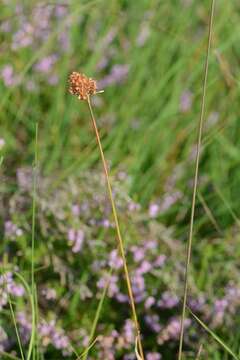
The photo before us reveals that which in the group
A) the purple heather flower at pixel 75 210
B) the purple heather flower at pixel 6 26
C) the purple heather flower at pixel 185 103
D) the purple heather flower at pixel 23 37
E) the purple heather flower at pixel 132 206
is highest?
the purple heather flower at pixel 6 26

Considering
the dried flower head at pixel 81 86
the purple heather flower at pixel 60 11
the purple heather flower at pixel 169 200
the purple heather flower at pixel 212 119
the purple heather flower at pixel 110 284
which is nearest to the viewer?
the dried flower head at pixel 81 86

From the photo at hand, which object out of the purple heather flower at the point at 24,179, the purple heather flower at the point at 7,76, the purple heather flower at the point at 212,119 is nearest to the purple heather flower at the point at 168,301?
the purple heather flower at the point at 24,179

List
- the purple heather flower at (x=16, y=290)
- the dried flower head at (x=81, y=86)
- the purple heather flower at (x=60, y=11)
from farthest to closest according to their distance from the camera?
the purple heather flower at (x=60, y=11)
the purple heather flower at (x=16, y=290)
the dried flower head at (x=81, y=86)

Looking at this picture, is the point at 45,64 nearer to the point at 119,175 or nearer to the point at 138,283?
the point at 119,175

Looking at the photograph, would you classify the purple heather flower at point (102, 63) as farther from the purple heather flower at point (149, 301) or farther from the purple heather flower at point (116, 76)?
the purple heather flower at point (149, 301)

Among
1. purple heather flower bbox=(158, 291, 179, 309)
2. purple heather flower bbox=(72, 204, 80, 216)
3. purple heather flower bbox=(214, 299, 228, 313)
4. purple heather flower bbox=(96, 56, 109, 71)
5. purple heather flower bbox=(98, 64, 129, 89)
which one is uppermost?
purple heather flower bbox=(96, 56, 109, 71)

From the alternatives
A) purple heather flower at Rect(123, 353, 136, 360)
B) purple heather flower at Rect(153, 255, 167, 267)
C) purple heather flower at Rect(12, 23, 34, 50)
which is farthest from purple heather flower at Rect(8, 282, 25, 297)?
purple heather flower at Rect(12, 23, 34, 50)

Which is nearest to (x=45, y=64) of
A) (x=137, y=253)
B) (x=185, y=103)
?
(x=185, y=103)

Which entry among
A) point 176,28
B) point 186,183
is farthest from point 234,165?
point 176,28

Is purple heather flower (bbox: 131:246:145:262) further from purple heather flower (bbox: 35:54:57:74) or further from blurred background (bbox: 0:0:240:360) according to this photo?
purple heather flower (bbox: 35:54:57:74)
